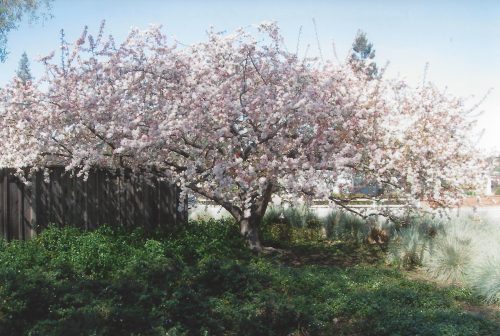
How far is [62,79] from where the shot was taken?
9.39m

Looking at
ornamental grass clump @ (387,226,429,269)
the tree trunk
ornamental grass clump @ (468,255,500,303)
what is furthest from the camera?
the tree trunk

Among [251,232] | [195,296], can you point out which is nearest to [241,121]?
[251,232]

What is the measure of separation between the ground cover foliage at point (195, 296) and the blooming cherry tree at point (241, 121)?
1526 mm

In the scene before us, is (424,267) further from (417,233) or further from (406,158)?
(406,158)

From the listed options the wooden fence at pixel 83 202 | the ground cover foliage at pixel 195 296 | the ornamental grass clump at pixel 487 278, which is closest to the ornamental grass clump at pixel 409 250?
the ground cover foliage at pixel 195 296

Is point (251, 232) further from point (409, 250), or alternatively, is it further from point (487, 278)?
point (487, 278)

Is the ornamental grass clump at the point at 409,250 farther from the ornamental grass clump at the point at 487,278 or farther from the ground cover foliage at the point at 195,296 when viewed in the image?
the ornamental grass clump at the point at 487,278

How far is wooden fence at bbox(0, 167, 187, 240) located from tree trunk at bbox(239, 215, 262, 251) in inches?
90.6

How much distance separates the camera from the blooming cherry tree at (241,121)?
9070 mm

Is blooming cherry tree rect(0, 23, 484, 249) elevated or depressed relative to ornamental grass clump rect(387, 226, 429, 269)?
elevated

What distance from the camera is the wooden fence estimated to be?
10250 millimetres

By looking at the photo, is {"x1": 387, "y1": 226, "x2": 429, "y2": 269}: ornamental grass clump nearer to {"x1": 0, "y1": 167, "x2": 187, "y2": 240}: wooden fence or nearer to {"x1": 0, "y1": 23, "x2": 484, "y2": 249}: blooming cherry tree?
{"x1": 0, "y1": 23, "x2": 484, "y2": 249}: blooming cherry tree

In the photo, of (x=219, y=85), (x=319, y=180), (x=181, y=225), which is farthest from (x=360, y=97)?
(x=181, y=225)

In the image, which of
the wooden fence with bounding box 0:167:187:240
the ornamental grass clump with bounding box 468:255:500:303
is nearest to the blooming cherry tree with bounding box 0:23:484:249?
the wooden fence with bounding box 0:167:187:240
